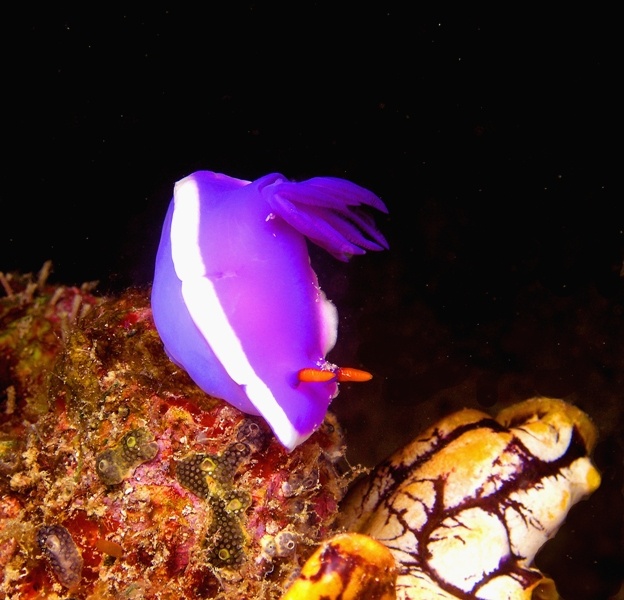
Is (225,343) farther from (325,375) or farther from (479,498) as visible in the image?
(479,498)

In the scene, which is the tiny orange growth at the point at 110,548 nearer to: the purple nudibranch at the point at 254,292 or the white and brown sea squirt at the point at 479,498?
the purple nudibranch at the point at 254,292

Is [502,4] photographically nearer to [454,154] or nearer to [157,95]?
[454,154]

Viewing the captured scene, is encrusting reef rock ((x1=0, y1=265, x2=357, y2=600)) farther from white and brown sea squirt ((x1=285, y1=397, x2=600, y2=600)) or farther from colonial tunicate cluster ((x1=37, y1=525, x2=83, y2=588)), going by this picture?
white and brown sea squirt ((x1=285, y1=397, x2=600, y2=600))

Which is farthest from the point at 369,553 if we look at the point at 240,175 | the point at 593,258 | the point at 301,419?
the point at 240,175

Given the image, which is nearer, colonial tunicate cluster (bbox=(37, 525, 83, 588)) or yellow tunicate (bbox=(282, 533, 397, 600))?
yellow tunicate (bbox=(282, 533, 397, 600))

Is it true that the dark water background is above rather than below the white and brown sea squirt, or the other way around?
above

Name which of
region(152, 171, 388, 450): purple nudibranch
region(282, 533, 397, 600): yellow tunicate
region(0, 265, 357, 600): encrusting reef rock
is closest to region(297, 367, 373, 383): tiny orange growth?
region(152, 171, 388, 450): purple nudibranch
